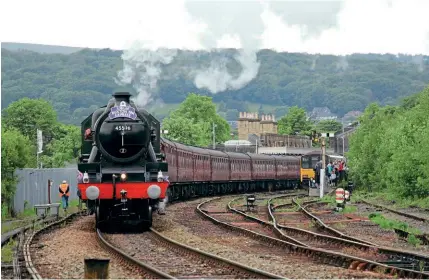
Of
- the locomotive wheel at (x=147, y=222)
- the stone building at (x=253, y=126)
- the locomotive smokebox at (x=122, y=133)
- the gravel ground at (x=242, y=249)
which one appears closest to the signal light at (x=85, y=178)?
the locomotive smokebox at (x=122, y=133)

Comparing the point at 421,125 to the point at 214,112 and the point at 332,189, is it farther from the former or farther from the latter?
the point at 214,112

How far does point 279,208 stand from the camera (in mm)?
35500

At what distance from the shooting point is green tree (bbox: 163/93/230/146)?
113625 millimetres

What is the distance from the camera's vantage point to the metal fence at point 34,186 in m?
33.8

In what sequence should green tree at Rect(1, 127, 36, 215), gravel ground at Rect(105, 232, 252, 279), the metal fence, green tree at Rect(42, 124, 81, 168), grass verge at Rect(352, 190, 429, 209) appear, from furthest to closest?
green tree at Rect(42, 124, 81, 168) → grass verge at Rect(352, 190, 429, 209) → the metal fence → green tree at Rect(1, 127, 36, 215) → gravel ground at Rect(105, 232, 252, 279)

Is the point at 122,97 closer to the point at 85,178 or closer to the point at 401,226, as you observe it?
the point at 85,178

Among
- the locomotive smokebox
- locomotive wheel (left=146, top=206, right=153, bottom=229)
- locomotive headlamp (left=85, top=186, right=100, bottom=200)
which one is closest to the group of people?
locomotive wheel (left=146, top=206, right=153, bottom=229)

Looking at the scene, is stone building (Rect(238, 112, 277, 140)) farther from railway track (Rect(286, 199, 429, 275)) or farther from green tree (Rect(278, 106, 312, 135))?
railway track (Rect(286, 199, 429, 275))

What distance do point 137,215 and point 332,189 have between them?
3271cm

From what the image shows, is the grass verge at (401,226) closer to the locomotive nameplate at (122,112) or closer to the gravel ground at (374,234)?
the gravel ground at (374,234)

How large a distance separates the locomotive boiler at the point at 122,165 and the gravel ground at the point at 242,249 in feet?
3.97

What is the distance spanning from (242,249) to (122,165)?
17.1 ft

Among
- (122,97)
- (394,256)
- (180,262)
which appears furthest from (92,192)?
(394,256)

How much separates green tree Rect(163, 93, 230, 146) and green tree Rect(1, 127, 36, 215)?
260 ft
